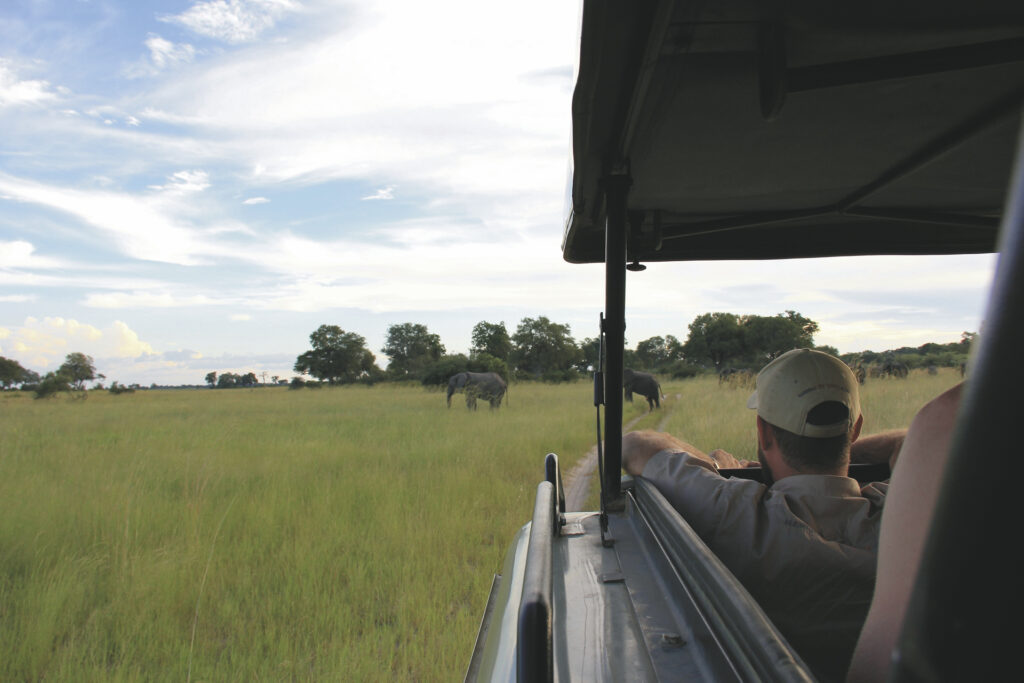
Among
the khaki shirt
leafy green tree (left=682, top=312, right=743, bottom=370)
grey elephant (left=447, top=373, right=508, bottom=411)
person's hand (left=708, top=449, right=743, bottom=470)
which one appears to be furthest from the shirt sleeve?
leafy green tree (left=682, top=312, right=743, bottom=370)

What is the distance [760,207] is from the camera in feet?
8.06

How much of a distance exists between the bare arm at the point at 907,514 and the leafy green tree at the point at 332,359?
67.0 metres

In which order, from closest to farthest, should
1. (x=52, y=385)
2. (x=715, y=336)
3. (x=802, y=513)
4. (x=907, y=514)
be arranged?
(x=907, y=514), (x=802, y=513), (x=52, y=385), (x=715, y=336)

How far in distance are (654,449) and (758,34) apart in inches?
51.3

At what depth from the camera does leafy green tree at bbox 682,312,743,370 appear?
1331 inches

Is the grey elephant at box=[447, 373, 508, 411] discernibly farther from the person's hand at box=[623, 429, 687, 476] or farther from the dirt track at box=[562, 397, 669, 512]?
the person's hand at box=[623, 429, 687, 476]

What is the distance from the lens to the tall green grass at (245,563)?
3018 mm

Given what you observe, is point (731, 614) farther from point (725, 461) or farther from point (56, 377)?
point (56, 377)

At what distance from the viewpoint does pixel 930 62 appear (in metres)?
1.33

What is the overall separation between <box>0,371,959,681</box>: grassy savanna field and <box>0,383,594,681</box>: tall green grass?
0.5 inches

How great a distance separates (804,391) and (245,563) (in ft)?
12.5

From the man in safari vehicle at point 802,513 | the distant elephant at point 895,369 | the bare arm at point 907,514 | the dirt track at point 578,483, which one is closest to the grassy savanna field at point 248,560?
the dirt track at point 578,483

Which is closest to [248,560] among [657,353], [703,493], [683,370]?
[703,493]

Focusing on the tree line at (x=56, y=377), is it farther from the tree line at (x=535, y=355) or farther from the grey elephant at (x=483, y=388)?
the grey elephant at (x=483, y=388)
